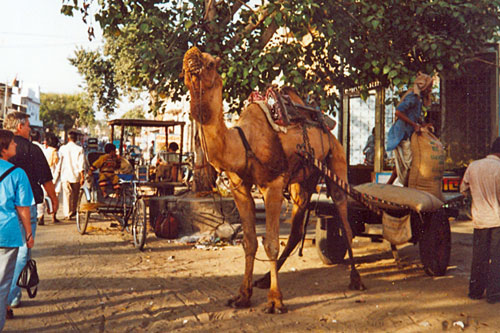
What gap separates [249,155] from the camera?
5.95 meters

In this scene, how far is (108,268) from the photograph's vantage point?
8.27 metres

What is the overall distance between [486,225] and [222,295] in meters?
3.38

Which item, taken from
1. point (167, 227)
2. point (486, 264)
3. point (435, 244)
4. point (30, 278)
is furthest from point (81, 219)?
point (486, 264)

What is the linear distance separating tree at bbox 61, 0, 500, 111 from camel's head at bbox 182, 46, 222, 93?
10.6 feet

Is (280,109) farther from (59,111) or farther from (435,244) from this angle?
(59,111)

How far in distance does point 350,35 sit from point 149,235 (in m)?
6.21

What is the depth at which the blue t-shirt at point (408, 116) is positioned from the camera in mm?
7754

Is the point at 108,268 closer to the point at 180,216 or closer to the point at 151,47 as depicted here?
the point at 180,216

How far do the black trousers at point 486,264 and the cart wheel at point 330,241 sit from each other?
94.3 inches

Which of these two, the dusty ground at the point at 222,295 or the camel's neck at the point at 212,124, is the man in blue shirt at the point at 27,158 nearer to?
the dusty ground at the point at 222,295

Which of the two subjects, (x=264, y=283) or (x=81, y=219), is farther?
(x=81, y=219)

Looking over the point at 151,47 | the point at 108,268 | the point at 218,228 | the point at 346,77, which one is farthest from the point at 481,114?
the point at 108,268

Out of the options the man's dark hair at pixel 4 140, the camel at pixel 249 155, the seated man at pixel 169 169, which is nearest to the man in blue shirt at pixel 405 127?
the camel at pixel 249 155

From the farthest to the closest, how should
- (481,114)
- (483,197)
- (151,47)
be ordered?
1. (481,114)
2. (151,47)
3. (483,197)
